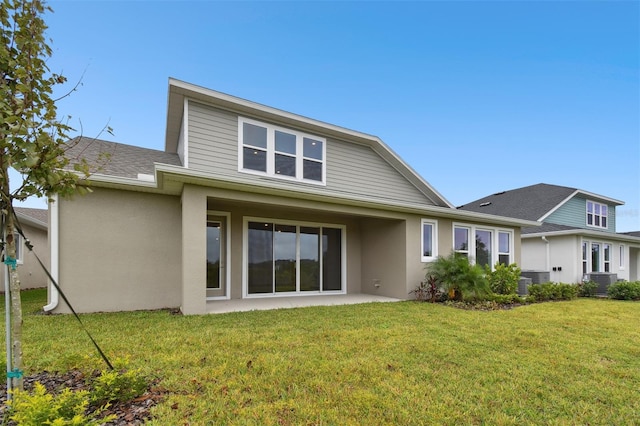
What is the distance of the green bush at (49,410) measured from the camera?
2.00m

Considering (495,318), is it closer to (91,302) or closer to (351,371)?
(351,371)

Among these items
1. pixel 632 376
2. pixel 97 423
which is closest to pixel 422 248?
pixel 632 376

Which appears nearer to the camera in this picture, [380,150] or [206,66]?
[380,150]

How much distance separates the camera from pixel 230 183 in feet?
21.6

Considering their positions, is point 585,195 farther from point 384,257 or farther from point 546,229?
point 384,257

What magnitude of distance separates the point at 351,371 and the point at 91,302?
610cm

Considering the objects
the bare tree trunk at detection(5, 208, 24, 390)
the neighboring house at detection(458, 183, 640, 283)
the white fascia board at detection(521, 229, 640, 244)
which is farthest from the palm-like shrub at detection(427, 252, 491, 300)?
the bare tree trunk at detection(5, 208, 24, 390)

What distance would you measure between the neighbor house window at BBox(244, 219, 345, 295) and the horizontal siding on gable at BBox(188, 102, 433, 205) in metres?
1.48

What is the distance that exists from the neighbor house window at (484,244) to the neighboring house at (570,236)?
12.3ft

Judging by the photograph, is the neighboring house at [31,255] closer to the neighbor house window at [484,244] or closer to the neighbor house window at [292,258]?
the neighbor house window at [292,258]

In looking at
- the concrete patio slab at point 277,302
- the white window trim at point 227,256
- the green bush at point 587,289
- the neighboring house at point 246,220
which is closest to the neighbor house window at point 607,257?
the green bush at point 587,289

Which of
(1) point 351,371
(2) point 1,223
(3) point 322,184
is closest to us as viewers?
(2) point 1,223

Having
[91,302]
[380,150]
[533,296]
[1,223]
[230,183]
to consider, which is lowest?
[533,296]

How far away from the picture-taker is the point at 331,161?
9.97 metres
